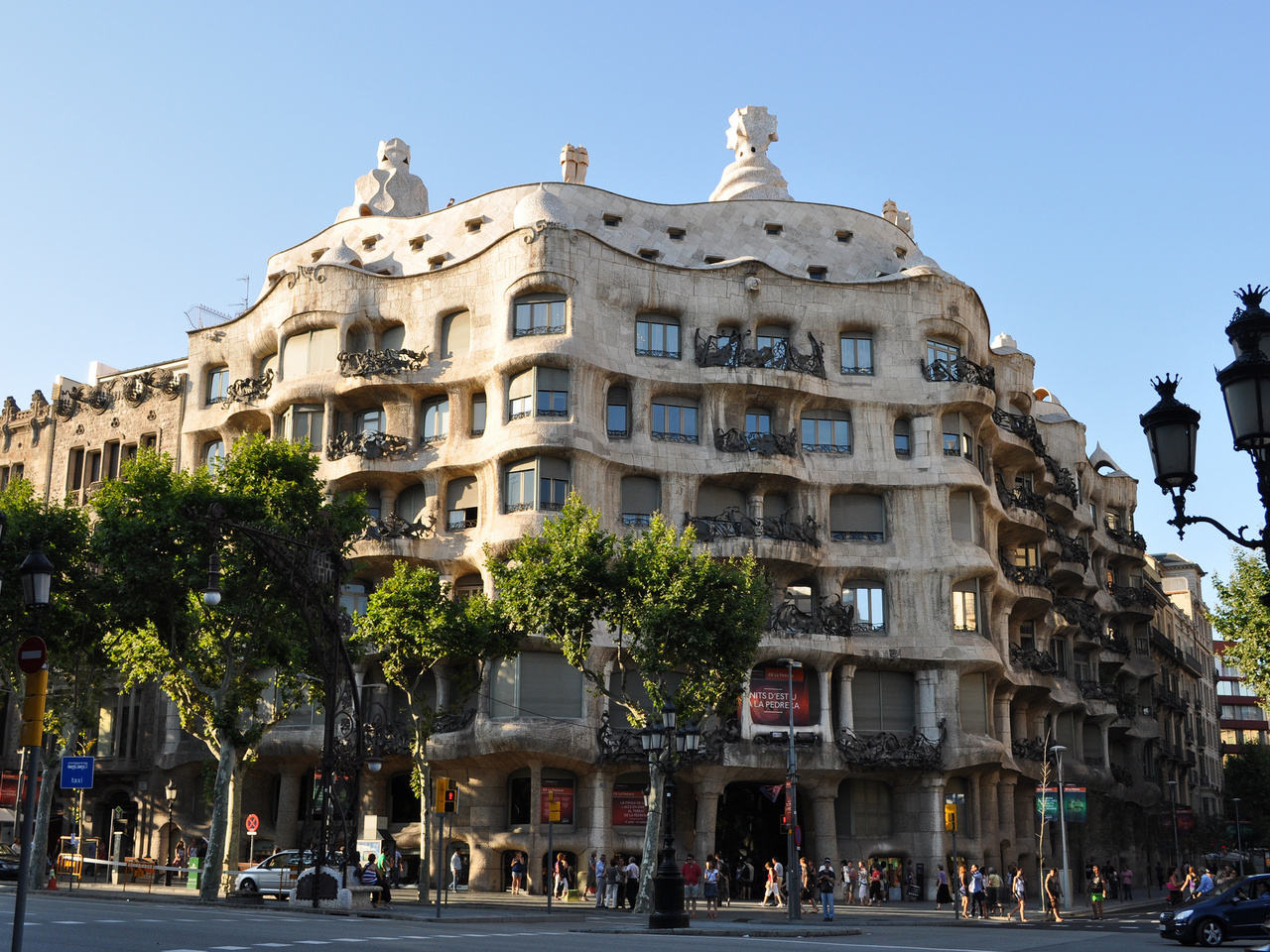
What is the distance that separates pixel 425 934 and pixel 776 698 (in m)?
26.0

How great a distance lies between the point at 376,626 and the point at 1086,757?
127 ft

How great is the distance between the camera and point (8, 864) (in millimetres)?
43469

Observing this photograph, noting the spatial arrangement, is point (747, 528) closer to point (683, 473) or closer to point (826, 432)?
point (683, 473)

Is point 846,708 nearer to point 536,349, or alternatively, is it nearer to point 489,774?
point 489,774

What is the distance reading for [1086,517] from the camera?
68.5 metres

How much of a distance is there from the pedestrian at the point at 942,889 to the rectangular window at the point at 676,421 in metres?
17.8

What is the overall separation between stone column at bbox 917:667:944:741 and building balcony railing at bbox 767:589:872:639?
9.12 ft

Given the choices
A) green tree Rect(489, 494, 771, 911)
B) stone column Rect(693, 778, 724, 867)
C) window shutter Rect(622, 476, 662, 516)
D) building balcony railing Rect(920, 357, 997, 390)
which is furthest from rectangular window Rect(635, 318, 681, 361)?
stone column Rect(693, 778, 724, 867)

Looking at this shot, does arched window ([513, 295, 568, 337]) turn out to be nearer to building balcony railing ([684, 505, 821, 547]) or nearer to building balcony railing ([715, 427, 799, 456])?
building balcony railing ([715, 427, 799, 456])

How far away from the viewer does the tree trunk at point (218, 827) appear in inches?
1374

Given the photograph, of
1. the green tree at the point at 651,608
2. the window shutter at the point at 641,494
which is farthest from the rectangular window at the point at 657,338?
the green tree at the point at 651,608

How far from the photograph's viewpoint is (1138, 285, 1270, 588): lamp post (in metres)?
9.47

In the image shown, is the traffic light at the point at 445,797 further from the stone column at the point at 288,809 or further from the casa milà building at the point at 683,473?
the stone column at the point at 288,809

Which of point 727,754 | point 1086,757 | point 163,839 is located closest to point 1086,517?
point 1086,757
